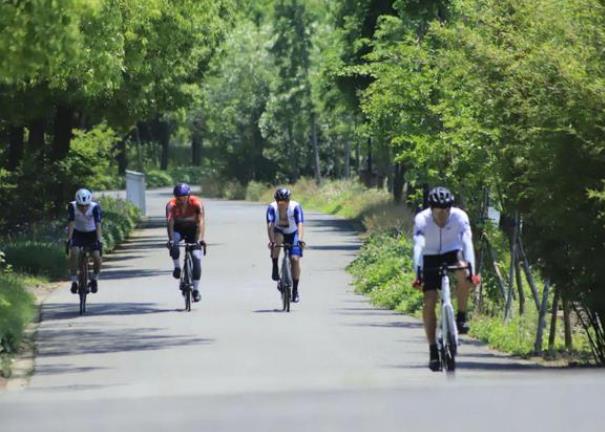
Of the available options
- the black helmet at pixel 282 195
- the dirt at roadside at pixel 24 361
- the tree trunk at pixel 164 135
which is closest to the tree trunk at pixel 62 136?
the dirt at roadside at pixel 24 361

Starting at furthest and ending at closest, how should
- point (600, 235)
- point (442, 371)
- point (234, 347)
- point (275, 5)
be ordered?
point (275, 5) → point (234, 347) → point (600, 235) → point (442, 371)

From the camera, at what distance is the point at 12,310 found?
23.0m

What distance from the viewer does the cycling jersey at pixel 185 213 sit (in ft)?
83.9

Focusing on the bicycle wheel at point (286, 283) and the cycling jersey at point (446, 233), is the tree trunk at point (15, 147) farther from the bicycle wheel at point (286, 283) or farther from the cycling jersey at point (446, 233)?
the cycling jersey at point (446, 233)

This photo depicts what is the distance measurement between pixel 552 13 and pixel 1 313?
7945 mm

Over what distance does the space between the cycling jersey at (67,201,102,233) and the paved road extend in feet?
4.12

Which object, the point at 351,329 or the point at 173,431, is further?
the point at 351,329

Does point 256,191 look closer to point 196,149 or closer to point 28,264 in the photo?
point 196,149

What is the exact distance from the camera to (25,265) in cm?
3288

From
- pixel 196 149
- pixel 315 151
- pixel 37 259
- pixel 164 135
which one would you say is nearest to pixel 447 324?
pixel 37 259

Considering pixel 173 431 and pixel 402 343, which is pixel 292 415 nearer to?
pixel 173 431

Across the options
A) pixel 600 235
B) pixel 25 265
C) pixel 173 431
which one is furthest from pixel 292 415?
pixel 25 265

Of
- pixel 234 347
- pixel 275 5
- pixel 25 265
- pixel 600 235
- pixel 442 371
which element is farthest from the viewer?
pixel 275 5

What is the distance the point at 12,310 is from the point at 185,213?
3.63m
